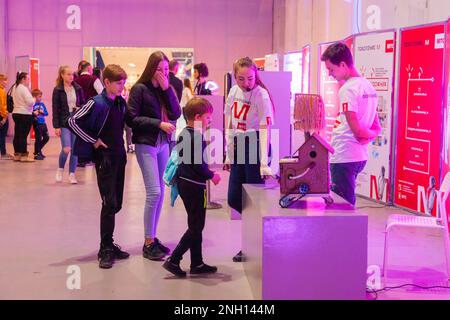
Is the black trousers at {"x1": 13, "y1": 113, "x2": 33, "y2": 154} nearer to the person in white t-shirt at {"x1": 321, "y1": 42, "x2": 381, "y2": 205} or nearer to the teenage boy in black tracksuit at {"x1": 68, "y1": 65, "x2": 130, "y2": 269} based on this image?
the teenage boy in black tracksuit at {"x1": 68, "y1": 65, "x2": 130, "y2": 269}

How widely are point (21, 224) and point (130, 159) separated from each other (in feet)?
16.7

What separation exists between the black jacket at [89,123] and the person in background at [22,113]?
20.0 feet

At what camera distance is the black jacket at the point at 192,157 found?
155 inches

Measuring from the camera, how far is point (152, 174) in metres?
4.41

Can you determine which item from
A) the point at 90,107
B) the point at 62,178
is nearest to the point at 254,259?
the point at 90,107

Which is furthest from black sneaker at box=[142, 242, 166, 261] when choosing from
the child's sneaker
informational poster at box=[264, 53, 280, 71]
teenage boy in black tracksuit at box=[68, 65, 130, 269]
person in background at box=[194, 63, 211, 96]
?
informational poster at box=[264, 53, 280, 71]

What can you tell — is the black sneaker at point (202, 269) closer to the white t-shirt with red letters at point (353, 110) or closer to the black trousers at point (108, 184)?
the black trousers at point (108, 184)

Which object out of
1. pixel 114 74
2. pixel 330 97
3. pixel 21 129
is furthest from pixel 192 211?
pixel 21 129

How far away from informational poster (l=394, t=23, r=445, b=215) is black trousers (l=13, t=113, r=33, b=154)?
243 inches

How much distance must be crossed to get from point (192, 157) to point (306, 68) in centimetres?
650

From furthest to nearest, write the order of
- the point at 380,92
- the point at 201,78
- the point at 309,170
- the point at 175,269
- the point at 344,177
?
the point at 201,78 < the point at 380,92 < the point at 175,269 < the point at 344,177 < the point at 309,170

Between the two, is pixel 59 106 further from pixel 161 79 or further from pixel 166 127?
pixel 166 127

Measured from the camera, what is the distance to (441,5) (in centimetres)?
608

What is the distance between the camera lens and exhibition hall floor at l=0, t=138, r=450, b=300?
12.4 ft
